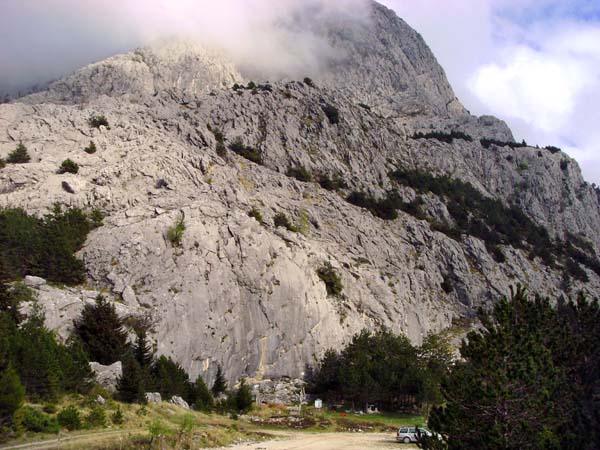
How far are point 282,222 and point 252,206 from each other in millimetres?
4255

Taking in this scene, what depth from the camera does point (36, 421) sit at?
83.9 feet

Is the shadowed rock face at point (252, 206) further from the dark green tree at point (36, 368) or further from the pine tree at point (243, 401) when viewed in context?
the dark green tree at point (36, 368)

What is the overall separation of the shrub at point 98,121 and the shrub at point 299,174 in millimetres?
27213

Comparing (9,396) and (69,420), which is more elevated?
(9,396)

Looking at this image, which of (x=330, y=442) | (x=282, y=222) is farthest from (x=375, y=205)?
(x=330, y=442)

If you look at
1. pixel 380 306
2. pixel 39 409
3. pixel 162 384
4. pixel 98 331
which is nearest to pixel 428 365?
pixel 380 306

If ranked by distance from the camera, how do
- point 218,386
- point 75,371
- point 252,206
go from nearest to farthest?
point 75,371 → point 218,386 → point 252,206

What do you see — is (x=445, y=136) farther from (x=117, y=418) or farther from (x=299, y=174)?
(x=117, y=418)

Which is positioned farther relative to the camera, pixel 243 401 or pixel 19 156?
pixel 19 156

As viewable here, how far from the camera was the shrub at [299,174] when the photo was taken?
266 feet

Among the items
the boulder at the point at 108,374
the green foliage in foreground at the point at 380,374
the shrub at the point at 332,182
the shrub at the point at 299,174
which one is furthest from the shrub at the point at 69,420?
the shrub at the point at 332,182

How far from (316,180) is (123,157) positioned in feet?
103

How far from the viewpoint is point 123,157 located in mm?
63156

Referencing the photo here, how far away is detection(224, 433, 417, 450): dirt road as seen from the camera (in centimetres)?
3143
